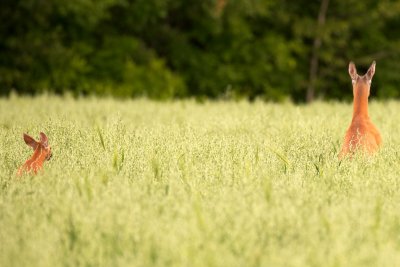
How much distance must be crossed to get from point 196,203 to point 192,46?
18.1 meters

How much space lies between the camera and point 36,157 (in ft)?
15.6

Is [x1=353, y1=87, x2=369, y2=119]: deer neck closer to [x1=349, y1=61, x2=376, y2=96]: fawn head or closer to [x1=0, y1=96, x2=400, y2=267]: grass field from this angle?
[x1=349, y1=61, x2=376, y2=96]: fawn head

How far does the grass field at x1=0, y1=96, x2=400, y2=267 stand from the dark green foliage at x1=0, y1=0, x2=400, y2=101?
1301cm

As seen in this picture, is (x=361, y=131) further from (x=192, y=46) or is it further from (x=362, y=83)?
(x=192, y=46)

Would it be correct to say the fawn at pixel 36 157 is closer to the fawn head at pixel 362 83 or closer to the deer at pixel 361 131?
the deer at pixel 361 131

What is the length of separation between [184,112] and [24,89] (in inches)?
408

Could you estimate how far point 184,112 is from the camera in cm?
964

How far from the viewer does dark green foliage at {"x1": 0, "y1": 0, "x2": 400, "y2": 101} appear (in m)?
18.8

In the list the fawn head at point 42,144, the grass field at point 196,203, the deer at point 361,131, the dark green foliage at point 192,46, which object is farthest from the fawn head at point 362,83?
the dark green foliage at point 192,46

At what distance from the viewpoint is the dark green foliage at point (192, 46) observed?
738 inches

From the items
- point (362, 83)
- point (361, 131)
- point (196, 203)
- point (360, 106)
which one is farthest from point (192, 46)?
point (196, 203)

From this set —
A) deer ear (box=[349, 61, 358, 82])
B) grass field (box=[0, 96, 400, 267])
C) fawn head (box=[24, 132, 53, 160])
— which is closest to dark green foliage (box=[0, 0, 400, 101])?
grass field (box=[0, 96, 400, 267])

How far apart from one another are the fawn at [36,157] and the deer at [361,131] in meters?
2.06

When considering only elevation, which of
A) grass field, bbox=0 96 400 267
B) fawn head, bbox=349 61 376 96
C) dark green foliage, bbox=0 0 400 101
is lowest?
grass field, bbox=0 96 400 267
